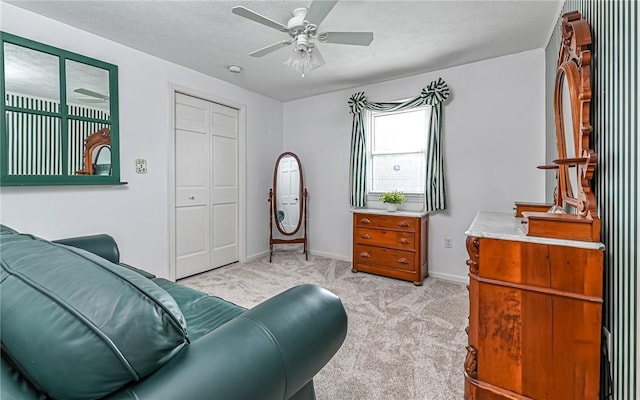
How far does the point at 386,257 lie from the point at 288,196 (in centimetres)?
176

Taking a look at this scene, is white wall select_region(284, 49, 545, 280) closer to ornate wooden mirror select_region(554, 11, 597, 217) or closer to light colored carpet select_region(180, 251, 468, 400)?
light colored carpet select_region(180, 251, 468, 400)

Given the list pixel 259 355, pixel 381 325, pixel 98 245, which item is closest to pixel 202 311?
pixel 259 355

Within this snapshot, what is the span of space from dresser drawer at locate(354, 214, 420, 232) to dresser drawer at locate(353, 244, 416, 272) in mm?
261

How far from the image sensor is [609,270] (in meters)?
1.26

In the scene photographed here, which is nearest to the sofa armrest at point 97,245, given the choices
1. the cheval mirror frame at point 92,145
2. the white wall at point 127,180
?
the white wall at point 127,180

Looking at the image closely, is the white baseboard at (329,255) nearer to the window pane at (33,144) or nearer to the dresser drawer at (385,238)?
the dresser drawer at (385,238)

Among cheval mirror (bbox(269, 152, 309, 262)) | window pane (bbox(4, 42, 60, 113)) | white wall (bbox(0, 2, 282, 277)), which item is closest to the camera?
window pane (bbox(4, 42, 60, 113))

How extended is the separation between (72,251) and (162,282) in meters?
1.23

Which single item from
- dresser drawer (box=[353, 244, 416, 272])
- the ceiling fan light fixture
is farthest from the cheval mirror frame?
dresser drawer (box=[353, 244, 416, 272])

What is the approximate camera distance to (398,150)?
378 cm

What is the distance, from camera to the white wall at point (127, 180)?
7.46 ft

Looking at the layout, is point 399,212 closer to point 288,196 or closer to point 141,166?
point 288,196

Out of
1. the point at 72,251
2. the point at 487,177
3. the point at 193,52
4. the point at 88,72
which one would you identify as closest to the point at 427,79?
the point at 487,177

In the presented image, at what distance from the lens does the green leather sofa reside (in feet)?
1.75
